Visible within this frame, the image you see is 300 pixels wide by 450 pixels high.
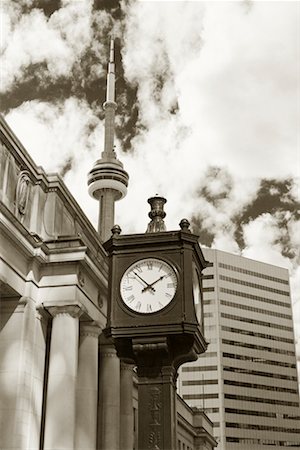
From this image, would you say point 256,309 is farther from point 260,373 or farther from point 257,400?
point 257,400

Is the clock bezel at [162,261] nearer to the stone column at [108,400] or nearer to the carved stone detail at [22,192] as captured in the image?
the carved stone detail at [22,192]

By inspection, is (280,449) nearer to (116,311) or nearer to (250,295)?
(250,295)

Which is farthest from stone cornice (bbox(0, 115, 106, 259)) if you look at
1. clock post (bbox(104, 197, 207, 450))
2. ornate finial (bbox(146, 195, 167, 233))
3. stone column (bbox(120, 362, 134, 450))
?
clock post (bbox(104, 197, 207, 450))

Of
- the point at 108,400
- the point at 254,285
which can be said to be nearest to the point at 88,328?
the point at 108,400

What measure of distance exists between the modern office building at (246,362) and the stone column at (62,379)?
14411 centimetres

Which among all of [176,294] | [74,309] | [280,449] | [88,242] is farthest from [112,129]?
[280,449]

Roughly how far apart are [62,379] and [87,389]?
2.16m

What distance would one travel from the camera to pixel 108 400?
27.8m

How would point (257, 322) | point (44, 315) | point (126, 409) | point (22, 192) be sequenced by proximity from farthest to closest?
point (257, 322), point (126, 409), point (44, 315), point (22, 192)

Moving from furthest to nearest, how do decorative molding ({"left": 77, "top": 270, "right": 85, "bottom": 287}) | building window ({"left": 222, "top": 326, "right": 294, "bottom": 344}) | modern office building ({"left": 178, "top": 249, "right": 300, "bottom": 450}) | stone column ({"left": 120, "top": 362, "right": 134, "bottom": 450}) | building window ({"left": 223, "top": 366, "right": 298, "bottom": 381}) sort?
1. building window ({"left": 222, "top": 326, "right": 294, "bottom": 344})
2. building window ({"left": 223, "top": 366, "right": 298, "bottom": 381})
3. modern office building ({"left": 178, "top": 249, "right": 300, "bottom": 450})
4. stone column ({"left": 120, "top": 362, "right": 134, "bottom": 450})
5. decorative molding ({"left": 77, "top": 270, "right": 85, "bottom": 287})

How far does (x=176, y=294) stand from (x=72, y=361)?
42.8ft

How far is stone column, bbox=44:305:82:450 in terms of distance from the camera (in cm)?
2222

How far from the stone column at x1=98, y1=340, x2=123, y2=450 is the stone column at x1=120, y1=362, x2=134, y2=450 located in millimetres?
1497

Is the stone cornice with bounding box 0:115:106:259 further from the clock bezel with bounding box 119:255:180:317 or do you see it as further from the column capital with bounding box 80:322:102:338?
the clock bezel with bounding box 119:255:180:317
